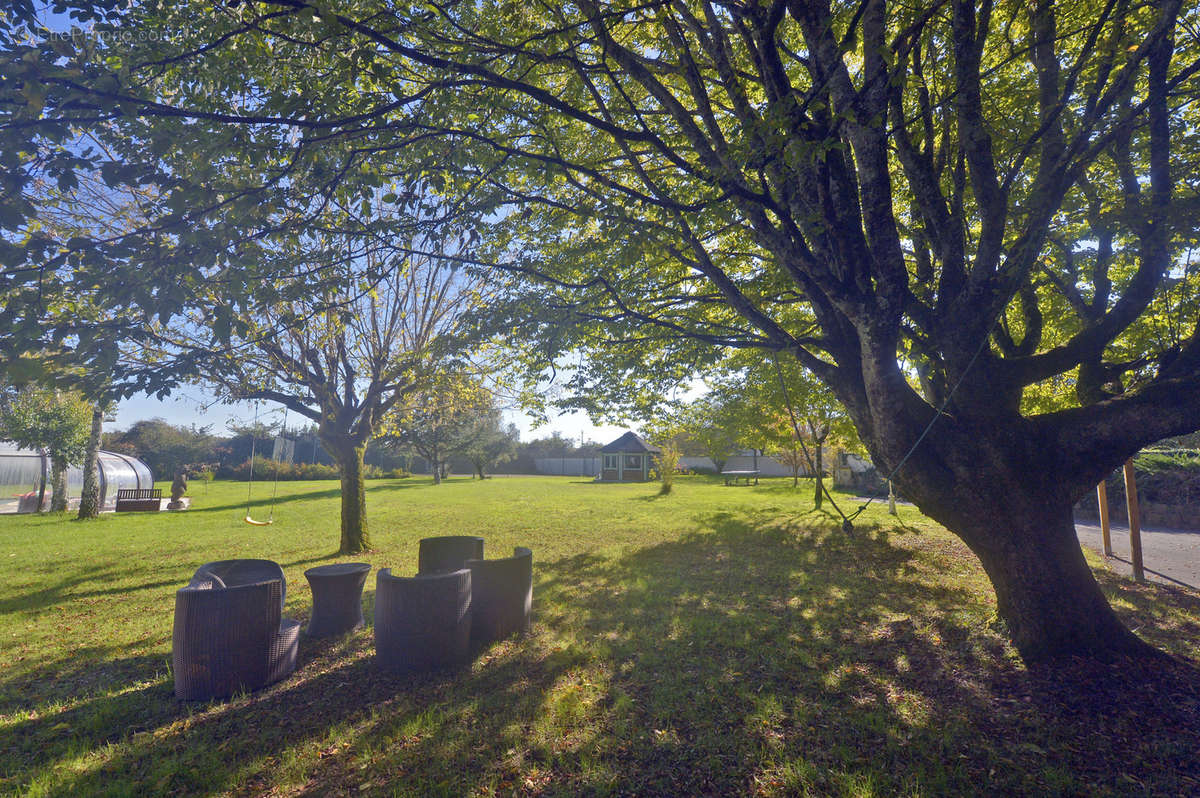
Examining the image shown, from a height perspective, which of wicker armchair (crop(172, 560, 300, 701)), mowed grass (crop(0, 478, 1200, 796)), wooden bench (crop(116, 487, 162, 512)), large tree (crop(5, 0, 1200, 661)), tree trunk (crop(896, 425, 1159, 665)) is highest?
large tree (crop(5, 0, 1200, 661))

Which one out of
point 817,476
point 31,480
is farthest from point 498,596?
point 31,480

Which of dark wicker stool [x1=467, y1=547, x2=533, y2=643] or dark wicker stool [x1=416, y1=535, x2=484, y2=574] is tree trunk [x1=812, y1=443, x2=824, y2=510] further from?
dark wicker stool [x1=416, y1=535, x2=484, y2=574]

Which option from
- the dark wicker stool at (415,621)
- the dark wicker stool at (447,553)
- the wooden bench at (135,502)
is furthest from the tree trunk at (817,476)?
the wooden bench at (135,502)

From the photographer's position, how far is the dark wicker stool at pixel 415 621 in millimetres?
4684

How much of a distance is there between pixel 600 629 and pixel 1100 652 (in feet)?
15.0

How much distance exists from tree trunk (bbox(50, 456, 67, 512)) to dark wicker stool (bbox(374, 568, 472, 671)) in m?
21.3

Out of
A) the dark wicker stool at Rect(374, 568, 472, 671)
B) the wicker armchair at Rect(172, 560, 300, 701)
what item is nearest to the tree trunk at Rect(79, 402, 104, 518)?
the wicker armchair at Rect(172, 560, 300, 701)

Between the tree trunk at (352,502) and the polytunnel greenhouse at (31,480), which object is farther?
the polytunnel greenhouse at (31,480)

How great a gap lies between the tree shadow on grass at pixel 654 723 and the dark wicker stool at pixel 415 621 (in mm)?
196

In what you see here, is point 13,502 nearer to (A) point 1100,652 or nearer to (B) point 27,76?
(B) point 27,76

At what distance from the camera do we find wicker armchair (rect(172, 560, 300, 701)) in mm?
4191

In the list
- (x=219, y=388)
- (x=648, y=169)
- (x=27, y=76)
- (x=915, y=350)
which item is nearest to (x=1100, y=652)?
(x=915, y=350)

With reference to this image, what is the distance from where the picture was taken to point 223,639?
424 centimetres

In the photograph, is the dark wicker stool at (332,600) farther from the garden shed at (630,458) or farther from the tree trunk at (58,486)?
the garden shed at (630,458)
